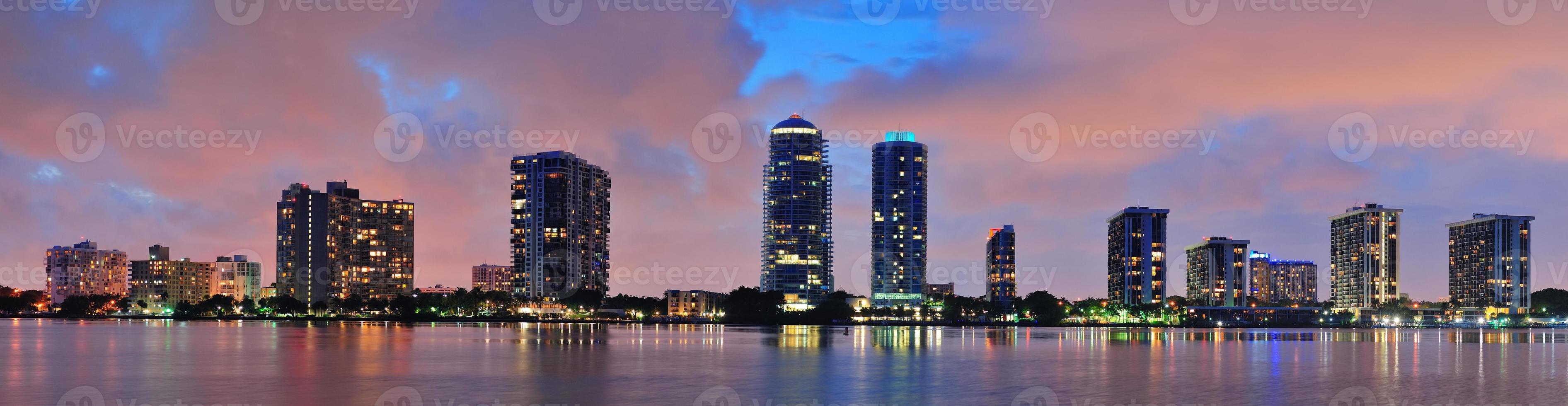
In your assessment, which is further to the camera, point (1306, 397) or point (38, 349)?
point (38, 349)

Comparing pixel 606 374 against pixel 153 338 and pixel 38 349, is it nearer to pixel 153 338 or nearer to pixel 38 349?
pixel 38 349

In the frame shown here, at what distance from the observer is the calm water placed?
6469 cm

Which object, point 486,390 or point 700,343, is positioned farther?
point 700,343

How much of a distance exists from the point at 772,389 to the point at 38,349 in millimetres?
78942

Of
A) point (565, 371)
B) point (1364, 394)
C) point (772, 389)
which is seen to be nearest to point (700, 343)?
point (565, 371)

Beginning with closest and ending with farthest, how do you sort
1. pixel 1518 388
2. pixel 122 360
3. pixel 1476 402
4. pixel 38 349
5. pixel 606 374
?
pixel 1476 402
pixel 1518 388
pixel 606 374
pixel 122 360
pixel 38 349

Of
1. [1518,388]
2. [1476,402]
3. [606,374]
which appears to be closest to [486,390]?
[606,374]

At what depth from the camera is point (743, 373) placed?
8381 centimetres

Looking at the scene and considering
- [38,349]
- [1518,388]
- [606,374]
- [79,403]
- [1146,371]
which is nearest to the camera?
[79,403]

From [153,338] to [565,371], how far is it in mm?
84810

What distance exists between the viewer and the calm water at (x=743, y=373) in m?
64.7

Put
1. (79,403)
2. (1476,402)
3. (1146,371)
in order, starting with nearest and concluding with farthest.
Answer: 1. (79,403)
2. (1476,402)
3. (1146,371)

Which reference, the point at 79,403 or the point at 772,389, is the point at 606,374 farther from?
the point at 79,403

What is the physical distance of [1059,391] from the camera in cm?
6994
